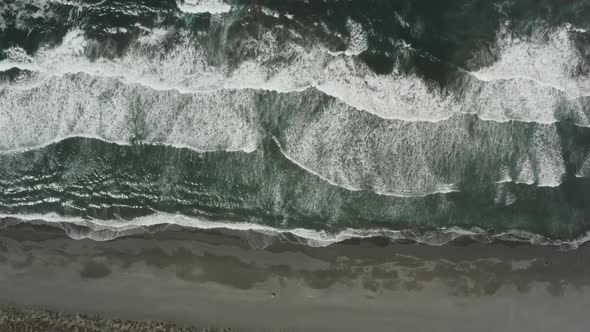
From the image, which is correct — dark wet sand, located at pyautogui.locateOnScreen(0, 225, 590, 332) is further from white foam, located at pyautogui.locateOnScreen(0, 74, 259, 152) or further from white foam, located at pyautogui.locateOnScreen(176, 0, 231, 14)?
white foam, located at pyautogui.locateOnScreen(176, 0, 231, 14)

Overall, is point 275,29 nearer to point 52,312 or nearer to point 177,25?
point 177,25

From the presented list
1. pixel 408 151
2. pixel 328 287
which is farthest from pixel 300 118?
pixel 328 287

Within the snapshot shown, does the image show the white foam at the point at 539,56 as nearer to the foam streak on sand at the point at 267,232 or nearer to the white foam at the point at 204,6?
the foam streak on sand at the point at 267,232

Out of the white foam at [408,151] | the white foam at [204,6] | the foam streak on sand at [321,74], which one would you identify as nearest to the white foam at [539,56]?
the foam streak on sand at [321,74]

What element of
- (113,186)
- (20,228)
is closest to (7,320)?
(20,228)

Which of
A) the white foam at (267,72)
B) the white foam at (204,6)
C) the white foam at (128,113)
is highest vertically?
the white foam at (204,6)

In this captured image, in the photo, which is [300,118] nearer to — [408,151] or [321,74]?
[321,74]

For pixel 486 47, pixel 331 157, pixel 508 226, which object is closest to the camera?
pixel 486 47
